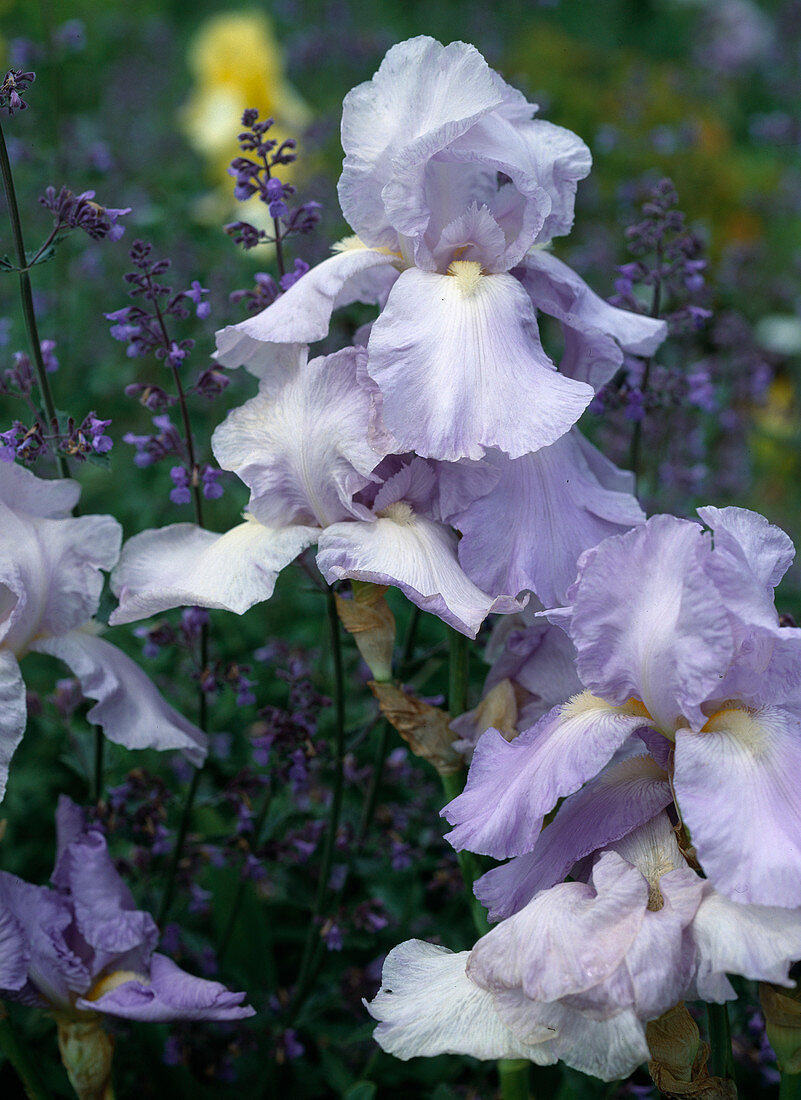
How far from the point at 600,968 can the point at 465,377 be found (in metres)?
0.59

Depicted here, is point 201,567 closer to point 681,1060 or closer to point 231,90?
point 681,1060

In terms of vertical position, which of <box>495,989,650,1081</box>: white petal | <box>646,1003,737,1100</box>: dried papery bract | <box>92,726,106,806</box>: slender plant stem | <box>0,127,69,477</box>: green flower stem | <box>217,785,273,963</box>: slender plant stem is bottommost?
<box>217,785,273,963</box>: slender plant stem

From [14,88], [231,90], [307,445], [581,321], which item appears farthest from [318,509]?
[231,90]

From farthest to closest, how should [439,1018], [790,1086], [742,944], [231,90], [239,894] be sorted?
[231,90], [239,894], [790,1086], [439,1018], [742,944]

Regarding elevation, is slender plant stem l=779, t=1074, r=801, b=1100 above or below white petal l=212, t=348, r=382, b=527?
below

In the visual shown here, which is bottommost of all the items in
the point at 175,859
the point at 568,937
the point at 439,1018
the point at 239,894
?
the point at 239,894

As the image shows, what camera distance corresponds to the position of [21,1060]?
1.35 metres

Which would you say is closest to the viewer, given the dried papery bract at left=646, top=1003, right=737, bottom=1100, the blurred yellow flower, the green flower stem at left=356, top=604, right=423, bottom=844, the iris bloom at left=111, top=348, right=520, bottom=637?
the dried papery bract at left=646, top=1003, right=737, bottom=1100

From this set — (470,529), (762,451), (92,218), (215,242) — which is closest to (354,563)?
(470,529)

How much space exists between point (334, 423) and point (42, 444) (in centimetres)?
38

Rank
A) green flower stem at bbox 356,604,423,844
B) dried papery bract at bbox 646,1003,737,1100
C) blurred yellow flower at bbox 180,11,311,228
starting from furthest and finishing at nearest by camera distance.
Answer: blurred yellow flower at bbox 180,11,311,228 < green flower stem at bbox 356,604,423,844 < dried papery bract at bbox 646,1003,737,1100

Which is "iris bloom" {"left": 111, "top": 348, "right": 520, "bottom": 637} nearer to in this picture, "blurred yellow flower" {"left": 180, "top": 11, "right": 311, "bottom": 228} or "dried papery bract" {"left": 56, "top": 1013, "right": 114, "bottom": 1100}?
"dried papery bract" {"left": 56, "top": 1013, "right": 114, "bottom": 1100}

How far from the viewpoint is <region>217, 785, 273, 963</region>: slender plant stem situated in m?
1.73

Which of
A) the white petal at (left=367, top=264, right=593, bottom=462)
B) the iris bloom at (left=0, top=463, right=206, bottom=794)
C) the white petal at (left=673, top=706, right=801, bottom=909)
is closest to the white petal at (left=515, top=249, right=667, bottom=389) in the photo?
the white petal at (left=367, top=264, right=593, bottom=462)
